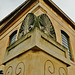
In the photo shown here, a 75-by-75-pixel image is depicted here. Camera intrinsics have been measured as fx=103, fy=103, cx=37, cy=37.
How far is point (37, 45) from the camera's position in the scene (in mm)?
2105

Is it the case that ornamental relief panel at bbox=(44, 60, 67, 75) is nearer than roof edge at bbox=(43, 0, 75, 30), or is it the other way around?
ornamental relief panel at bbox=(44, 60, 67, 75)

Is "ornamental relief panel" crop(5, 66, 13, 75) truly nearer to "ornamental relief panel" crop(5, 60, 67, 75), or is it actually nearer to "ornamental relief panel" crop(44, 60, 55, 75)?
"ornamental relief panel" crop(5, 60, 67, 75)

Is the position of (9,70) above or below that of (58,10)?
below

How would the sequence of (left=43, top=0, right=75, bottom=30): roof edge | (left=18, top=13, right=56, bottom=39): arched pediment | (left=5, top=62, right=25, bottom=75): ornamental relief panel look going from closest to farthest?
(left=5, top=62, right=25, bottom=75): ornamental relief panel → (left=18, top=13, right=56, bottom=39): arched pediment → (left=43, top=0, right=75, bottom=30): roof edge

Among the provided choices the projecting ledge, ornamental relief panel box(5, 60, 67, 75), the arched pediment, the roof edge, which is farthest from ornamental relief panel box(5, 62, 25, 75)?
the roof edge

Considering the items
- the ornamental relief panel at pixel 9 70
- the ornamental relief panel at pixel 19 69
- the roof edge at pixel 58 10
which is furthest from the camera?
the roof edge at pixel 58 10

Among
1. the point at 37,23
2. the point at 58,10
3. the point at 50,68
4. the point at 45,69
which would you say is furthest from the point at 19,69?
the point at 58,10

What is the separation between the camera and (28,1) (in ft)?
26.7

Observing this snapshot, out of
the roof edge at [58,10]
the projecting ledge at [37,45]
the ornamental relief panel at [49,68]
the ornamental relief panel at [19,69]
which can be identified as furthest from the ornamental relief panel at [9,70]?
the roof edge at [58,10]

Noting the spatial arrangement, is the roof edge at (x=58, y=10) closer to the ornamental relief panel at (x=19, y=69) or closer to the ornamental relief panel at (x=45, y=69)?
the ornamental relief panel at (x=45, y=69)

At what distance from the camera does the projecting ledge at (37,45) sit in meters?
2.19

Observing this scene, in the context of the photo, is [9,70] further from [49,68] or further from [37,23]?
[37,23]

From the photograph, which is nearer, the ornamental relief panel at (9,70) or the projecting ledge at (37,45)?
the projecting ledge at (37,45)

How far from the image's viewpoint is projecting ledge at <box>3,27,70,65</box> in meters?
2.19
